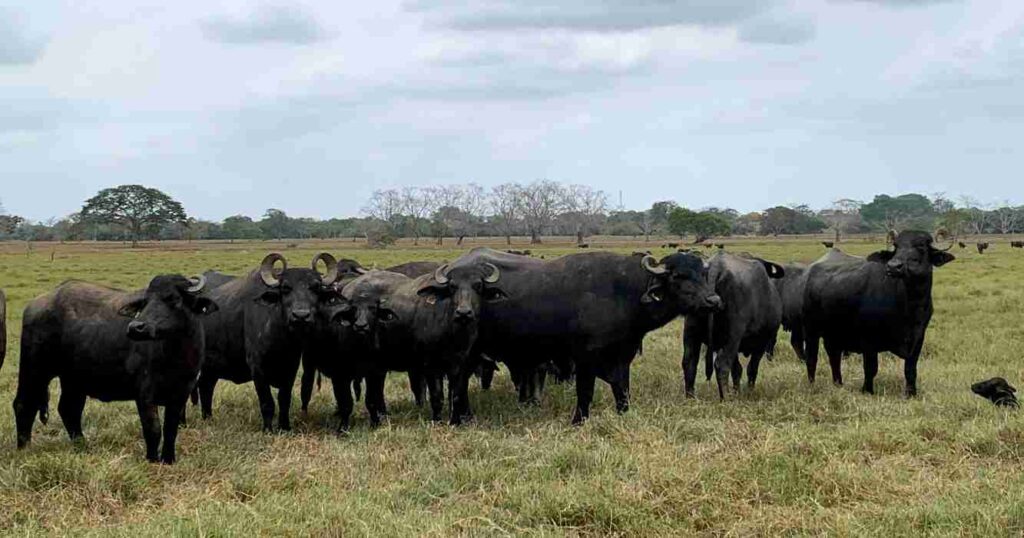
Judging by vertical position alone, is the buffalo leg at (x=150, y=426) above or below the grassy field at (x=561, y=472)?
above

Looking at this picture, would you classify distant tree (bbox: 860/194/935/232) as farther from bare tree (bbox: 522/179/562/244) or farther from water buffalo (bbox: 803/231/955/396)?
water buffalo (bbox: 803/231/955/396)

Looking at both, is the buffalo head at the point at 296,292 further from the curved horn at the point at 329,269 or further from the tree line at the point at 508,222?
the tree line at the point at 508,222

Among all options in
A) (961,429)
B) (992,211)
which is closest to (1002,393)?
(961,429)

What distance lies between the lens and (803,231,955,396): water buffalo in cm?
976

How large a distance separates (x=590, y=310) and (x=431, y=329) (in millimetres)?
1624

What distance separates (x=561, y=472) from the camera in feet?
21.4

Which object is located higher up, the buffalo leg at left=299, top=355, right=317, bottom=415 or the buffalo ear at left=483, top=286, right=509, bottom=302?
the buffalo ear at left=483, top=286, right=509, bottom=302

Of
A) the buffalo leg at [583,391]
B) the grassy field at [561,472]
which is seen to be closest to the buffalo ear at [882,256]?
the grassy field at [561,472]

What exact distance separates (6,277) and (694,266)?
28.0 m

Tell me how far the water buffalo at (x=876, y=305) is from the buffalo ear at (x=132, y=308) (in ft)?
24.7

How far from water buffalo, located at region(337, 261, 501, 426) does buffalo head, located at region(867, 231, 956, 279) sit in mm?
4347

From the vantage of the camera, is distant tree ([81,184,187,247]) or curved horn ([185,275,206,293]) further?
distant tree ([81,184,187,247])

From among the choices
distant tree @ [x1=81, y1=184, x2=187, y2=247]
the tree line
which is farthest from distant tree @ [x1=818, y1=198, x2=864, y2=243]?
→ distant tree @ [x1=81, y1=184, x2=187, y2=247]

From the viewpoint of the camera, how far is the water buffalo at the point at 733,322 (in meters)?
9.95
